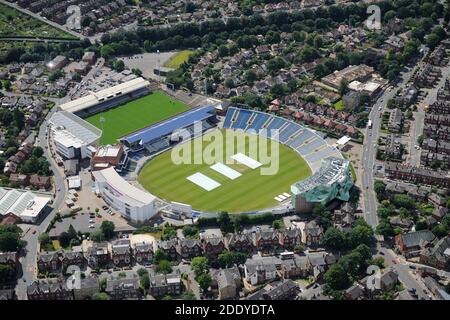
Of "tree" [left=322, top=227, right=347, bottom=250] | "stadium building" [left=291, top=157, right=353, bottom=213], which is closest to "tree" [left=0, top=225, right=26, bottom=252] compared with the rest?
"stadium building" [left=291, top=157, right=353, bottom=213]

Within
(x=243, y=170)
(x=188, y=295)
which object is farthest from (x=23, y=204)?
(x=243, y=170)

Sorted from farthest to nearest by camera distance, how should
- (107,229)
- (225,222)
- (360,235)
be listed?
(225,222), (107,229), (360,235)

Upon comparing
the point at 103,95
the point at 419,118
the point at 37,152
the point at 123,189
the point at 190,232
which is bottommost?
the point at 190,232

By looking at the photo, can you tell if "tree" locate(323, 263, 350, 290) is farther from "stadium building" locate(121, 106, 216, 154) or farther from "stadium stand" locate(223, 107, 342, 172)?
"stadium building" locate(121, 106, 216, 154)

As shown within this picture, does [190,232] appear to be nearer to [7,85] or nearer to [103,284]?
[103,284]

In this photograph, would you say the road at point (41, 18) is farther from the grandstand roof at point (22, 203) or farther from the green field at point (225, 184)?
the grandstand roof at point (22, 203)

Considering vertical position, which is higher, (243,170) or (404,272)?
(404,272)

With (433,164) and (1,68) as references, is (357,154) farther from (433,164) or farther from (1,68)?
(1,68)

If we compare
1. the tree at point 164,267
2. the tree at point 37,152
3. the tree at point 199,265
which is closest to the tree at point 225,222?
the tree at point 199,265
